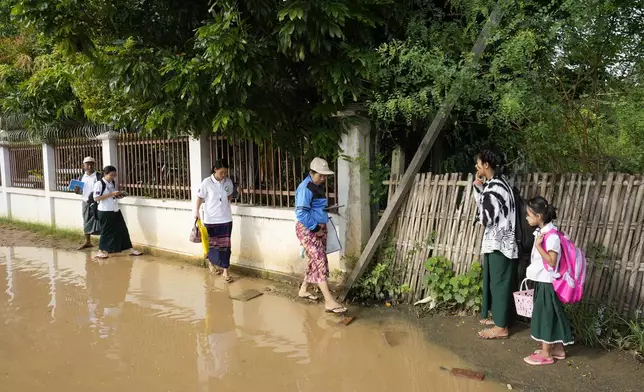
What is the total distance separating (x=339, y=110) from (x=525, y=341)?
288 centimetres

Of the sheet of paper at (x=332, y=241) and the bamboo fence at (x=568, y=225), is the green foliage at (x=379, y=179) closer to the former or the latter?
the bamboo fence at (x=568, y=225)

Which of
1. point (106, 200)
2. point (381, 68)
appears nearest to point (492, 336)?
point (381, 68)

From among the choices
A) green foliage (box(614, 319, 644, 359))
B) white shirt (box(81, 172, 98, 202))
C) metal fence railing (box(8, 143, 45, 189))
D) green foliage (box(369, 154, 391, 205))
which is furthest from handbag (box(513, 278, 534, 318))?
metal fence railing (box(8, 143, 45, 189))

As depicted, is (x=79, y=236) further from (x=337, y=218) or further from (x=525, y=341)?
(x=525, y=341)

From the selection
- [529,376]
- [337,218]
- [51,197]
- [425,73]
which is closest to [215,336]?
[337,218]

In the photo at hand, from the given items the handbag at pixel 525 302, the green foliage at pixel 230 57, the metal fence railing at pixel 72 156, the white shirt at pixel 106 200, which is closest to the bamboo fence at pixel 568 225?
the handbag at pixel 525 302

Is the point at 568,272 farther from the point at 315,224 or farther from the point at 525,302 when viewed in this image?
the point at 315,224

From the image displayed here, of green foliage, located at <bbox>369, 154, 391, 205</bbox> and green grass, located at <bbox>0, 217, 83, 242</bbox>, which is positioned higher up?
green foliage, located at <bbox>369, 154, 391, 205</bbox>

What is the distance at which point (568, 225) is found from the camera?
13.8ft

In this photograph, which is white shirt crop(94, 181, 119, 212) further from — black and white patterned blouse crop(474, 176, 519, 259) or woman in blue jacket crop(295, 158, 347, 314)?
black and white patterned blouse crop(474, 176, 519, 259)

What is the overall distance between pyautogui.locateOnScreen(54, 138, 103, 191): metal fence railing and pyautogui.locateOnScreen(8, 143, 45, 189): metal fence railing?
88cm

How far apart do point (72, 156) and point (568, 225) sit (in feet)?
30.7

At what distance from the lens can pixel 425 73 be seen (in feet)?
15.1

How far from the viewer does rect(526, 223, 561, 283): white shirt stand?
359 cm
